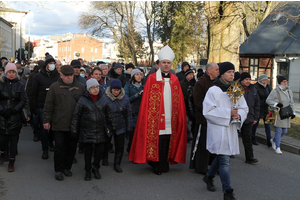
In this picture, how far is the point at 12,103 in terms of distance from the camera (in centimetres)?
628

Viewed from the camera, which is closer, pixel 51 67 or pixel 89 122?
pixel 89 122

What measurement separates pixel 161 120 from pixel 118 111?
0.80 m

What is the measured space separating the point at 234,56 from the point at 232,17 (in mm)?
1514

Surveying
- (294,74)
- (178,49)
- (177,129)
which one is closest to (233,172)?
(177,129)

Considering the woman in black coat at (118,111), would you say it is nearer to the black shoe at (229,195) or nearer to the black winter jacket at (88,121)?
the black winter jacket at (88,121)

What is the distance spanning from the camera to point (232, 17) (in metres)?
13.3

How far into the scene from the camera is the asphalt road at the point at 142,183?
5.07 m

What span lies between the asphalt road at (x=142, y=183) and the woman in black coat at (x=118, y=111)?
50 cm

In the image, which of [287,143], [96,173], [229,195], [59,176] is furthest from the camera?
[287,143]

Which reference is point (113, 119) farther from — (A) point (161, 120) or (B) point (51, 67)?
(B) point (51, 67)

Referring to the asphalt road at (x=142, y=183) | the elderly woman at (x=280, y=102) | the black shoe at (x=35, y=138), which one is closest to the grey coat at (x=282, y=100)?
the elderly woman at (x=280, y=102)

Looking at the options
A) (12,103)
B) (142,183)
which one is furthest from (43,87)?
(142,183)

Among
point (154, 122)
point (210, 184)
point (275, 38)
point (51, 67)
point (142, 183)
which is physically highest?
point (275, 38)

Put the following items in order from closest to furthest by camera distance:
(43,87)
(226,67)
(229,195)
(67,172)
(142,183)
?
(229,195), (226,67), (142,183), (67,172), (43,87)
